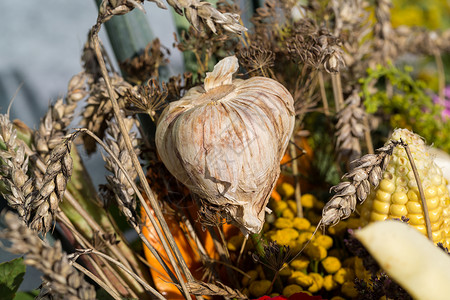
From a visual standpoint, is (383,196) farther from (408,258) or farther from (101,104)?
(101,104)

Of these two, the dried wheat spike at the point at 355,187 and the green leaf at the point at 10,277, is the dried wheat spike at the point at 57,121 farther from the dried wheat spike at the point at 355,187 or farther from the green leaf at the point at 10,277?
the dried wheat spike at the point at 355,187

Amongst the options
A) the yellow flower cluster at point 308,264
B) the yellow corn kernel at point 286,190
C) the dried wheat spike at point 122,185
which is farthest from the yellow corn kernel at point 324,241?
the dried wheat spike at point 122,185

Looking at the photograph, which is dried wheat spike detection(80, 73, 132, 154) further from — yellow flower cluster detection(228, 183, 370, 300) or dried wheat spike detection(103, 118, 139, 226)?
yellow flower cluster detection(228, 183, 370, 300)

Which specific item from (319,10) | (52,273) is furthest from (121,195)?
(319,10)

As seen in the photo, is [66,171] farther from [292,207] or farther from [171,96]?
[292,207]

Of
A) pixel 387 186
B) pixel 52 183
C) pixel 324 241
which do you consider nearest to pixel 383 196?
pixel 387 186

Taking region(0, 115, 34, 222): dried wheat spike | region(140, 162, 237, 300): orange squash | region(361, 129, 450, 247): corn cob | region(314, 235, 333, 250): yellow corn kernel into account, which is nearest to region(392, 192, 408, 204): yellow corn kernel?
region(361, 129, 450, 247): corn cob
